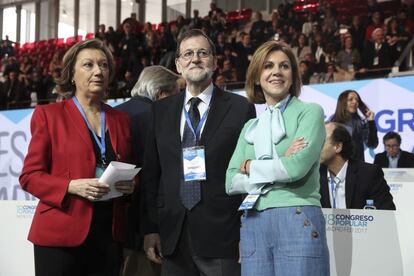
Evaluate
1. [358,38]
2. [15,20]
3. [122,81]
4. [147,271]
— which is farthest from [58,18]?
[147,271]

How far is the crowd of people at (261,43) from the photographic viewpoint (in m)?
8.94

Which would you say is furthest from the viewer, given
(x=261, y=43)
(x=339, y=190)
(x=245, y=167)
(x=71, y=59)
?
(x=261, y=43)

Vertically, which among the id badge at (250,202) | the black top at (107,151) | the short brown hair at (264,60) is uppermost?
the short brown hair at (264,60)

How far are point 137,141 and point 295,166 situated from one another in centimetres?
105

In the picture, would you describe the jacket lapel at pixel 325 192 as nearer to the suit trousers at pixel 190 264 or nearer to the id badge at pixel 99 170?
the suit trousers at pixel 190 264

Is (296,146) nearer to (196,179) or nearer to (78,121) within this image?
(196,179)

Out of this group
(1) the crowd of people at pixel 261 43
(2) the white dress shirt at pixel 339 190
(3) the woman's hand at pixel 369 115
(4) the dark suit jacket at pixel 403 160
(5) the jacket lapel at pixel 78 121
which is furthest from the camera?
(1) the crowd of people at pixel 261 43

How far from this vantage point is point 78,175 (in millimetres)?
2279

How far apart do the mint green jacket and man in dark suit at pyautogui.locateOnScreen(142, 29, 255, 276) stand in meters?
0.19

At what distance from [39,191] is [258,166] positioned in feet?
2.77

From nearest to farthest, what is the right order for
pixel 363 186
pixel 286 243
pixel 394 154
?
pixel 286 243, pixel 363 186, pixel 394 154

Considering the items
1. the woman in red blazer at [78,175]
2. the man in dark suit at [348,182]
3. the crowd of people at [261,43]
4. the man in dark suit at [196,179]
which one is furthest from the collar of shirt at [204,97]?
the crowd of people at [261,43]

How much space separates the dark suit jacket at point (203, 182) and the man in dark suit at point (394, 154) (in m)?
3.69

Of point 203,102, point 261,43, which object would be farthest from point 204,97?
point 261,43
